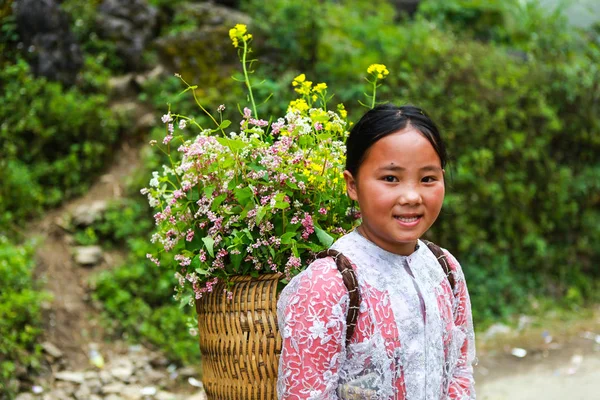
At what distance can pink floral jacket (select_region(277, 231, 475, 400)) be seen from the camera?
1762 mm

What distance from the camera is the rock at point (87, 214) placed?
19.2ft

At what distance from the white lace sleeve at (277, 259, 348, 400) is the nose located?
0.84 ft

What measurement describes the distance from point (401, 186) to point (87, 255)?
14.1 ft

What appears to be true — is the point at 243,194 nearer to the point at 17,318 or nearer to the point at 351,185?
the point at 351,185

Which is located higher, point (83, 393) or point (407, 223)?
point (407, 223)

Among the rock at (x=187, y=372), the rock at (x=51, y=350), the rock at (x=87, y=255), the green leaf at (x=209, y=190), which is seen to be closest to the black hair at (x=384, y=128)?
the green leaf at (x=209, y=190)

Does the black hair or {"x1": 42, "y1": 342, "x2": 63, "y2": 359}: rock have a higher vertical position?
the black hair

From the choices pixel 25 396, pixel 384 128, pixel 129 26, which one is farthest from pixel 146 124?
pixel 384 128

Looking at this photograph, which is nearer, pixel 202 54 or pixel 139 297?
pixel 139 297

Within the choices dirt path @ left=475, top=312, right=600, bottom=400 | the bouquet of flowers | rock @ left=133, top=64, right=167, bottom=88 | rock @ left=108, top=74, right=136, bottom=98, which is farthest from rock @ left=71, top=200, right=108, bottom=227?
the bouquet of flowers

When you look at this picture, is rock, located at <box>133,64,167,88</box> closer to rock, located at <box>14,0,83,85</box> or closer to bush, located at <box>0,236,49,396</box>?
rock, located at <box>14,0,83,85</box>

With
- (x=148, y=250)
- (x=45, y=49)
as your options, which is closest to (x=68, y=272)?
(x=148, y=250)

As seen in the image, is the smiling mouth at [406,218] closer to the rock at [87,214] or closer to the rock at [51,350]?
the rock at [51,350]

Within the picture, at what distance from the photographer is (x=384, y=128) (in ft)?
6.19
